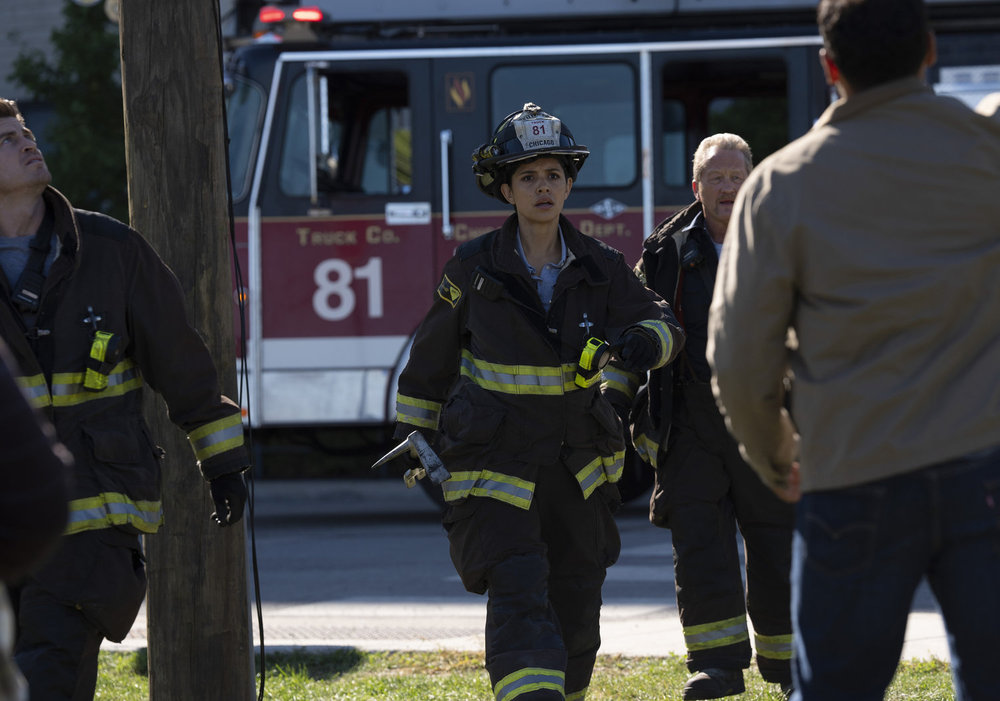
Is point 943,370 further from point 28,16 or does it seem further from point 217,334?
point 28,16

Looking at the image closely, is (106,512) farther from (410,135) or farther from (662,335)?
(410,135)

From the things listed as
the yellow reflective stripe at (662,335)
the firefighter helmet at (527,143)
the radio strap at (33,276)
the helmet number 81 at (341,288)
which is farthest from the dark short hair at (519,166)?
the helmet number 81 at (341,288)

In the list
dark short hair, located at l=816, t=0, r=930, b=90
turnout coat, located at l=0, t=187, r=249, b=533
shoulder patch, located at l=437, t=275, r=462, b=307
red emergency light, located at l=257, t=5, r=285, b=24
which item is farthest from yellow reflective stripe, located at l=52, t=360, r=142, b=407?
red emergency light, located at l=257, t=5, r=285, b=24

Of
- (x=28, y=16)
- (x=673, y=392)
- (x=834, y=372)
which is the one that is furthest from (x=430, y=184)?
(x=28, y=16)

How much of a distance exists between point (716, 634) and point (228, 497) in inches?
69.1

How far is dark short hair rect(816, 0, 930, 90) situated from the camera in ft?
8.25

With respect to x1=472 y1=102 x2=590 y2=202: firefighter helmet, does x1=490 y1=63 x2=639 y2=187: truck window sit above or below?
above

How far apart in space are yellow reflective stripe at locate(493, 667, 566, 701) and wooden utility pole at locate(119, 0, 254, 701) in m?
0.89

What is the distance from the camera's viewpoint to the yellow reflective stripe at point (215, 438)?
12.1 feet

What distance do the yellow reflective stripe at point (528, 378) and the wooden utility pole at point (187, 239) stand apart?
0.83 meters

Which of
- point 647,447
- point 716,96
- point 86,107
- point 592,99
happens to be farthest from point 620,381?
point 86,107

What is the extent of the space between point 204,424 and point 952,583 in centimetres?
201

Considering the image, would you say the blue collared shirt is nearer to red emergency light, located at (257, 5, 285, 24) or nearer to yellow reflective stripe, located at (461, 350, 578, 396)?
yellow reflective stripe, located at (461, 350, 578, 396)

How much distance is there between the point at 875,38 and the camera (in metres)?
2.52
